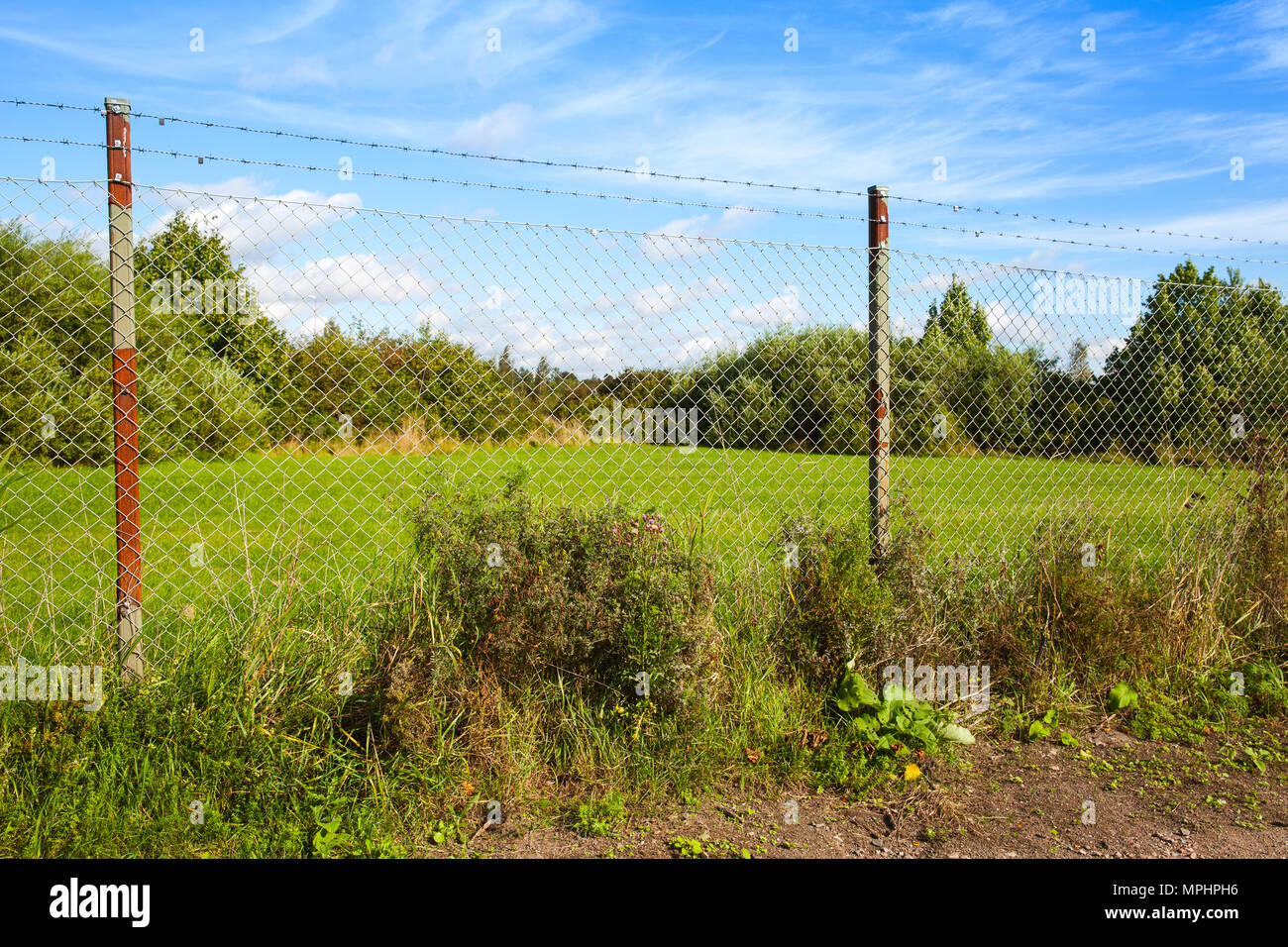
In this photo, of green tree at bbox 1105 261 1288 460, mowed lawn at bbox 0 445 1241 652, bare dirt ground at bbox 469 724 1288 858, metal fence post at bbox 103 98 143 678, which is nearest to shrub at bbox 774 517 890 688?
mowed lawn at bbox 0 445 1241 652

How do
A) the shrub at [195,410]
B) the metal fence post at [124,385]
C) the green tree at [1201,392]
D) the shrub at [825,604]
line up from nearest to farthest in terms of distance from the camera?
the metal fence post at [124,385] < the shrub at [825,604] < the shrub at [195,410] < the green tree at [1201,392]

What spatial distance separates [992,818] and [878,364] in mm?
2228

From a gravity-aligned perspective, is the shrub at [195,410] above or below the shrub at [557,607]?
above

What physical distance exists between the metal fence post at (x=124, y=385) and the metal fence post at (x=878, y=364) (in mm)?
3307

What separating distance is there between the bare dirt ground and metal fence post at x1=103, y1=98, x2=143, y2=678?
1.65 metres

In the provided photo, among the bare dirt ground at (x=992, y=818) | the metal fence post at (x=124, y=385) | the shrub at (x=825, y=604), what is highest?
the metal fence post at (x=124, y=385)

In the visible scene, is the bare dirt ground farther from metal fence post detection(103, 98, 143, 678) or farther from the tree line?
the tree line

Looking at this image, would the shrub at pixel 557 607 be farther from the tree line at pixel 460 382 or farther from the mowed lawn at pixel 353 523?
the tree line at pixel 460 382

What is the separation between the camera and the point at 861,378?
41.1ft

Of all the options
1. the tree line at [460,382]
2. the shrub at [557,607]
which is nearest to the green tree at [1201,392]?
the tree line at [460,382]

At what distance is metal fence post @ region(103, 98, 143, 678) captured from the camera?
3.14 m

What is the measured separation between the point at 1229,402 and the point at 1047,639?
3.22 m

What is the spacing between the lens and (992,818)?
122 inches

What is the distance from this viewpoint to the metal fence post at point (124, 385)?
10.3 ft
